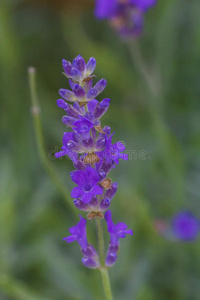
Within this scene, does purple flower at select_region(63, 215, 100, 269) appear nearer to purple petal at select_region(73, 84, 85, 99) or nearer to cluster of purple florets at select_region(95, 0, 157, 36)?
purple petal at select_region(73, 84, 85, 99)

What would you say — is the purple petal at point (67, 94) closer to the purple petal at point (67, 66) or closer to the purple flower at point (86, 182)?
the purple petal at point (67, 66)

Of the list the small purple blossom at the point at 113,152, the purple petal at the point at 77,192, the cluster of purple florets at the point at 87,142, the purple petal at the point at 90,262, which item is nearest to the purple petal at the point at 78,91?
the cluster of purple florets at the point at 87,142

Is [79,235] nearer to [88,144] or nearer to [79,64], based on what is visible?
[88,144]

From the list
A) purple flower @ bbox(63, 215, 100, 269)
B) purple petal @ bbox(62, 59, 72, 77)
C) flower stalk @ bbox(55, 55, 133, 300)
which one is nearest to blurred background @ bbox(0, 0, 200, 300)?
purple flower @ bbox(63, 215, 100, 269)

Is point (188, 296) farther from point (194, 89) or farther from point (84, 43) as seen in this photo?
point (84, 43)

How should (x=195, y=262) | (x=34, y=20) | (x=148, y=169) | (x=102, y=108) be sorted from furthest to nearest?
(x=34, y=20) < (x=148, y=169) < (x=195, y=262) < (x=102, y=108)

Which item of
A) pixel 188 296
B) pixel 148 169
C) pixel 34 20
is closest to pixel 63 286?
pixel 188 296
